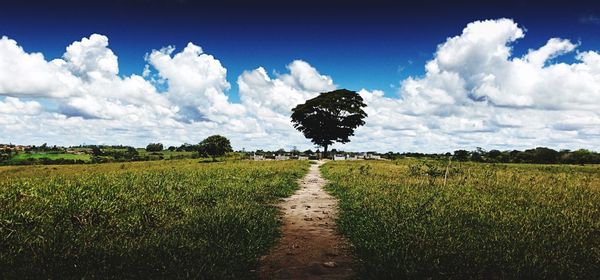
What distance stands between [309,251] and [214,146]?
6481 cm

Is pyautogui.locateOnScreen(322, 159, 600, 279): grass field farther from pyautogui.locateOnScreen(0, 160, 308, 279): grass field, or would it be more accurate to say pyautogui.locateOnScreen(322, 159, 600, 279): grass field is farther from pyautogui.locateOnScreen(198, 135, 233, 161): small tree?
pyautogui.locateOnScreen(198, 135, 233, 161): small tree

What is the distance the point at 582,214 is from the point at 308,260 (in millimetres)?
10924

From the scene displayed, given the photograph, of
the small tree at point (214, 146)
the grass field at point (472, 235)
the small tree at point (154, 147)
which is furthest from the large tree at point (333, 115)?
the small tree at point (154, 147)

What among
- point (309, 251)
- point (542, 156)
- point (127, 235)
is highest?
point (542, 156)

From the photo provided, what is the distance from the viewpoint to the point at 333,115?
62469mm

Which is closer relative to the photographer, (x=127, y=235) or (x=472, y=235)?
(x=127, y=235)

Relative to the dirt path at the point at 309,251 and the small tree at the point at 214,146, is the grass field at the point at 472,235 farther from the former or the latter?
the small tree at the point at 214,146

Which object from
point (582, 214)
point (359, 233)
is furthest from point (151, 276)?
point (582, 214)

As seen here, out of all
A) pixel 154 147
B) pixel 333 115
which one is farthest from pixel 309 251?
pixel 154 147

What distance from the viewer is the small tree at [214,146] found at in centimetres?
7062

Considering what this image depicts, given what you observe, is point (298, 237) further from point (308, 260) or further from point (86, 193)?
point (86, 193)

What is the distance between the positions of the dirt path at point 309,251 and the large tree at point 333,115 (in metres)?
49.0

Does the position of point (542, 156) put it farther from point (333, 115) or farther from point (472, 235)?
point (472, 235)

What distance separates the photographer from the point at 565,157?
228ft
